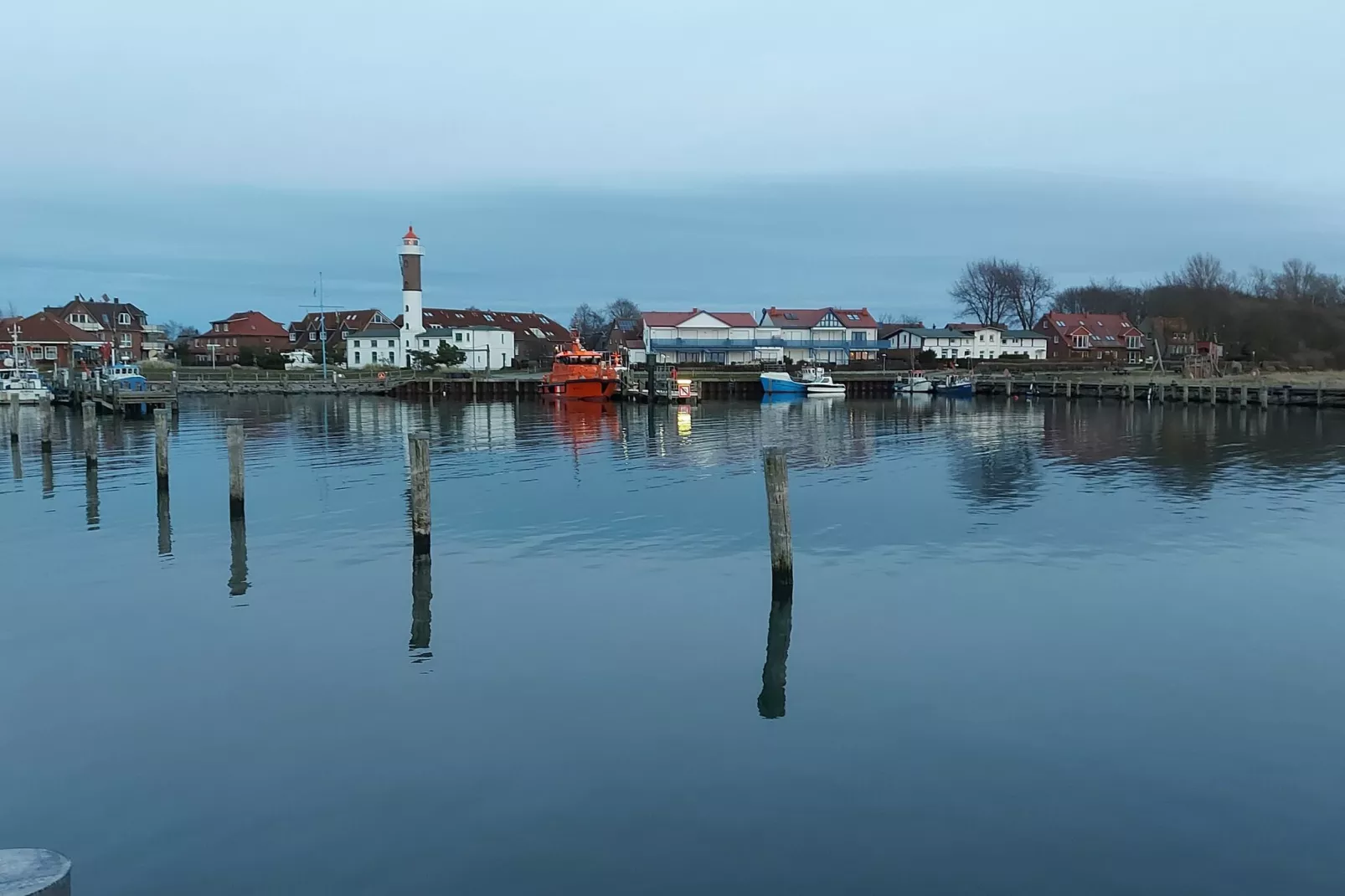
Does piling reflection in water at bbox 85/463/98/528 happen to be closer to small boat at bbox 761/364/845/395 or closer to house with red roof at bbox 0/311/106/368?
small boat at bbox 761/364/845/395

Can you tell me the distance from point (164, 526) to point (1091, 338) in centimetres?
12920

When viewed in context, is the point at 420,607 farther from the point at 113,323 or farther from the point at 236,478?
the point at 113,323

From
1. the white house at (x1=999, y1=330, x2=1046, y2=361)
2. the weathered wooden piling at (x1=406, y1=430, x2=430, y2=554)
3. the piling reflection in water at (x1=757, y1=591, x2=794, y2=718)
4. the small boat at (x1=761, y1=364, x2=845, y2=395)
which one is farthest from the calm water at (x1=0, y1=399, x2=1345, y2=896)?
the white house at (x1=999, y1=330, x2=1046, y2=361)

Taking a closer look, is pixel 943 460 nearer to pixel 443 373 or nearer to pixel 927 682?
pixel 927 682

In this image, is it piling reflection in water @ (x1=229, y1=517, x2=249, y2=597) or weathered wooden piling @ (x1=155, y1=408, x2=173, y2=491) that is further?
weathered wooden piling @ (x1=155, y1=408, x2=173, y2=491)

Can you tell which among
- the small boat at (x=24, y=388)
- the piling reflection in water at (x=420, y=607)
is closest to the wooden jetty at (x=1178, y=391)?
the piling reflection in water at (x=420, y=607)

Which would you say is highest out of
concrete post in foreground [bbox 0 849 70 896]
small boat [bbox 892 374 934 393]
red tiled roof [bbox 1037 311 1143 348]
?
red tiled roof [bbox 1037 311 1143 348]

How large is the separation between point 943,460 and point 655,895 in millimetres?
31681

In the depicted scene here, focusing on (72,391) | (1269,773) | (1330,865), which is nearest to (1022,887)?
(1330,865)

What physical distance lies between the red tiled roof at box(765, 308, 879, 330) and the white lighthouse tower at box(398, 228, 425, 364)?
4165 centimetres

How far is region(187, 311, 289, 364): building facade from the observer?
13025cm

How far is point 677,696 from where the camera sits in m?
12.8

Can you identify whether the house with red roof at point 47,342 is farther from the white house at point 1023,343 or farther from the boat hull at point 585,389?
the white house at point 1023,343

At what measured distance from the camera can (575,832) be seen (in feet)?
30.5
